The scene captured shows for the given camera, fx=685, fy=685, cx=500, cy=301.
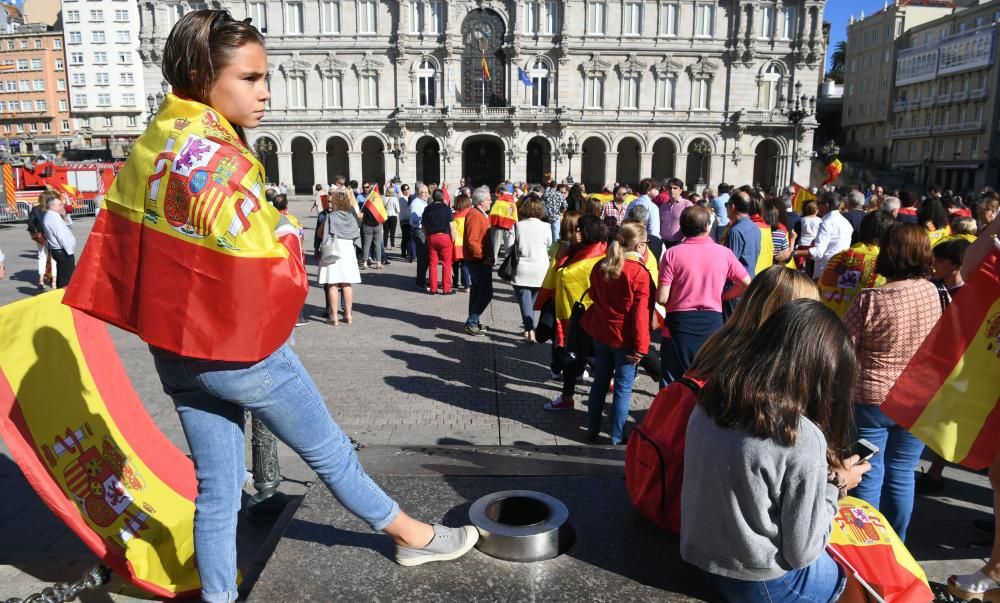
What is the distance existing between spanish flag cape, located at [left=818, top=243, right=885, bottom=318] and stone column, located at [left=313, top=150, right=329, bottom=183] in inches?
1703

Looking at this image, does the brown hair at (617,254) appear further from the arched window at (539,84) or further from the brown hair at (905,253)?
the arched window at (539,84)

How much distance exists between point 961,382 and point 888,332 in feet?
1.31

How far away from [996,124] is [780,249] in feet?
178

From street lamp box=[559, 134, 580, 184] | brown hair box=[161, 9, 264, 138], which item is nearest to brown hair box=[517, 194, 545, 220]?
brown hair box=[161, 9, 264, 138]

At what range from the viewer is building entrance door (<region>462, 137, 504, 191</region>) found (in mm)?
47938

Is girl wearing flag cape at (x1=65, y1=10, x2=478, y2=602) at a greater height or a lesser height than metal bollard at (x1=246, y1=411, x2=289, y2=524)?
greater

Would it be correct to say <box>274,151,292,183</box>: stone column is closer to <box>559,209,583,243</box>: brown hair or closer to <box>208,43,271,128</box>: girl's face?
<box>559,209,583,243</box>: brown hair

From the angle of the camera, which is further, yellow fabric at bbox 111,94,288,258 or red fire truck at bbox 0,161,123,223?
red fire truck at bbox 0,161,123,223

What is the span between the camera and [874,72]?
6531 centimetres

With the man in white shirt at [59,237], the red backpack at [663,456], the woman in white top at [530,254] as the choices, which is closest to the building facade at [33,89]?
the man in white shirt at [59,237]

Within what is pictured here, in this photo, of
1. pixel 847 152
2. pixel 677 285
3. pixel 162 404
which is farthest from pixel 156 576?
pixel 847 152

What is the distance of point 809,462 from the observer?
209 centimetres

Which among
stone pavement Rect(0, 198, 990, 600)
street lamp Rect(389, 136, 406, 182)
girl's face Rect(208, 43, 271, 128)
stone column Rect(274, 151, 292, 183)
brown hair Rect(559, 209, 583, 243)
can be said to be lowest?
stone pavement Rect(0, 198, 990, 600)

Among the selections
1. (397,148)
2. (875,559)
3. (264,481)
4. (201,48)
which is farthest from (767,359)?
(397,148)
